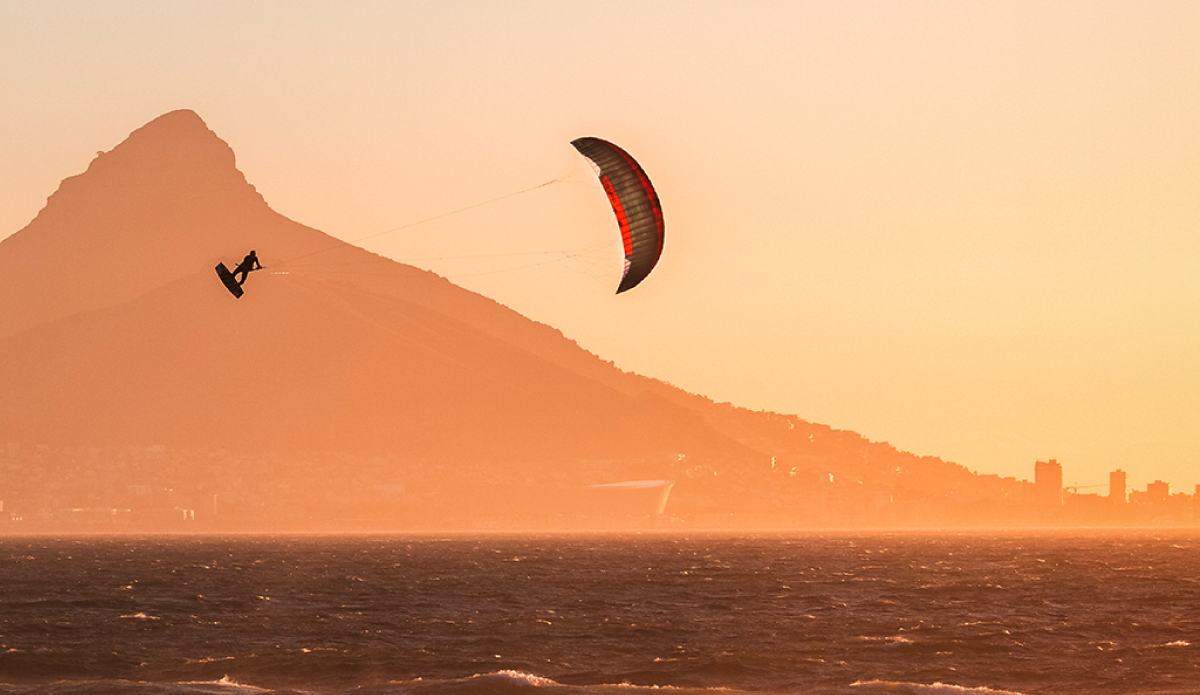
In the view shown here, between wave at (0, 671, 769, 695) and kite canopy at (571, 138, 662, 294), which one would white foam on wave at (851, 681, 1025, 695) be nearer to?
wave at (0, 671, 769, 695)

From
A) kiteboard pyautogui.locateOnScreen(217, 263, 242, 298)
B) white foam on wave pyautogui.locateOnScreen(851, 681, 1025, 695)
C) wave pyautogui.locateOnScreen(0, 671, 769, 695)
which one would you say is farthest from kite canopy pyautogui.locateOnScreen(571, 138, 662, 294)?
white foam on wave pyautogui.locateOnScreen(851, 681, 1025, 695)

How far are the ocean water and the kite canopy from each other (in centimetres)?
1579

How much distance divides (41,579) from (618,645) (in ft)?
224

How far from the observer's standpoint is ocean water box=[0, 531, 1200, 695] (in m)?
49.4

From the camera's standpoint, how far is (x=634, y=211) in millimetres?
56594

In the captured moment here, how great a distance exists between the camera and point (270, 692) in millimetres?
46156

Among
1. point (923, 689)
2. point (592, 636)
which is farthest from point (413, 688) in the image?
point (592, 636)

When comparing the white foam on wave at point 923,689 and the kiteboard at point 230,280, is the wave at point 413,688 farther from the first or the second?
the kiteboard at point 230,280

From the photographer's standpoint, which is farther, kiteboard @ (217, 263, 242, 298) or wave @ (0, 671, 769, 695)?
kiteboard @ (217, 263, 242, 298)

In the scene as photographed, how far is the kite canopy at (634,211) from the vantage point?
5612cm

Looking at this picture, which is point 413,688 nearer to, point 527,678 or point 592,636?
point 527,678

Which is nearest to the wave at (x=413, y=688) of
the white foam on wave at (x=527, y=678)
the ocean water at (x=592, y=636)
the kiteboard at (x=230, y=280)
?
the white foam on wave at (x=527, y=678)

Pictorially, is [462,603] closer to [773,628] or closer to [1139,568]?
[773,628]

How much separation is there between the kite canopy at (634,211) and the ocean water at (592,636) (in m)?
15.8
